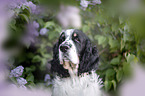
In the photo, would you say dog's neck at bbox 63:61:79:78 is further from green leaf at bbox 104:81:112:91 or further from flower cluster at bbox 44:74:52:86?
flower cluster at bbox 44:74:52:86

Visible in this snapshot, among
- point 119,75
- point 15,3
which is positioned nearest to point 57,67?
point 15,3

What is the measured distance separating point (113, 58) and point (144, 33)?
63 cm

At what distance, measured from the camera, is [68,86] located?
151cm

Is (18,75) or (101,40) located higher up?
(101,40)

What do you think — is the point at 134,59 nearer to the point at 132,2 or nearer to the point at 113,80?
the point at 113,80

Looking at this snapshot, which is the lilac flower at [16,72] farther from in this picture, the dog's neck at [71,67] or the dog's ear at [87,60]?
the dog's ear at [87,60]

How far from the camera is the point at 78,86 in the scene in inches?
58.9

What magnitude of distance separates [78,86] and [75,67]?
0.58 ft

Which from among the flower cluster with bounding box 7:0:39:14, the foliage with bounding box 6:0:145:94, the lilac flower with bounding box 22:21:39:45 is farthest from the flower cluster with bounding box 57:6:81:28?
the flower cluster with bounding box 7:0:39:14

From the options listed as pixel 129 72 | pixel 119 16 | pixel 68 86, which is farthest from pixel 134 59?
pixel 68 86

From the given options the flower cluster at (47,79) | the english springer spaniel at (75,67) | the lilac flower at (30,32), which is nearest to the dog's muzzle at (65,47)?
the english springer spaniel at (75,67)

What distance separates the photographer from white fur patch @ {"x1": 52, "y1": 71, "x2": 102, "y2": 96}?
4.83ft

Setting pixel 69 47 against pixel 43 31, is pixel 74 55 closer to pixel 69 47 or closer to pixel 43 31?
pixel 69 47

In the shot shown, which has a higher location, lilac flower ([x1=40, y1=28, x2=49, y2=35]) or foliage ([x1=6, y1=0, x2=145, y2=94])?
lilac flower ([x1=40, y1=28, x2=49, y2=35])
